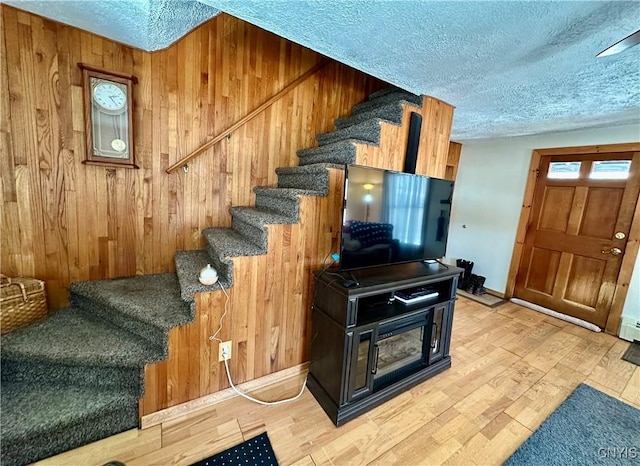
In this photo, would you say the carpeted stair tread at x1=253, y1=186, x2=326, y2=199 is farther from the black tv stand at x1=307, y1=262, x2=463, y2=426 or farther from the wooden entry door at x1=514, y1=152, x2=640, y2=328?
the wooden entry door at x1=514, y1=152, x2=640, y2=328

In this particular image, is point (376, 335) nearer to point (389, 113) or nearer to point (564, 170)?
point (389, 113)

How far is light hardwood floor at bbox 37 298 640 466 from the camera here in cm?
136

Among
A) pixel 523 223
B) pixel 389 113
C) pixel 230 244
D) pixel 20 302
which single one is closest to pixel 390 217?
pixel 389 113

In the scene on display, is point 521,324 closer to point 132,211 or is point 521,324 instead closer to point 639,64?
point 639,64

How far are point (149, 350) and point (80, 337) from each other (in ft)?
1.44

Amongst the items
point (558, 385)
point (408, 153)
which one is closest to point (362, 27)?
point (408, 153)

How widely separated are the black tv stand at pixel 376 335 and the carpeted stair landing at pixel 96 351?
2.06ft

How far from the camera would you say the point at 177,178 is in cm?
204

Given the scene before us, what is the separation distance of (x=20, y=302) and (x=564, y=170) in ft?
16.9

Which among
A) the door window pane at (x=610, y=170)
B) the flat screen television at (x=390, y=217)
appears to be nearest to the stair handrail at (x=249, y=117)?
the flat screen television at (x=390, y=217)

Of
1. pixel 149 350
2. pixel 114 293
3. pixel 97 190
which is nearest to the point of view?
pixel 149 350

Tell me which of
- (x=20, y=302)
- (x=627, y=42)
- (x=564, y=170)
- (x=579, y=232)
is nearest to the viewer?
(x=627, y=42)

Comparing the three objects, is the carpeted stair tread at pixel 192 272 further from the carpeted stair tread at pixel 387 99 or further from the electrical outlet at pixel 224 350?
the carpeted stair tread at pixel 387 99

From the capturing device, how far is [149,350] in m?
1.47
